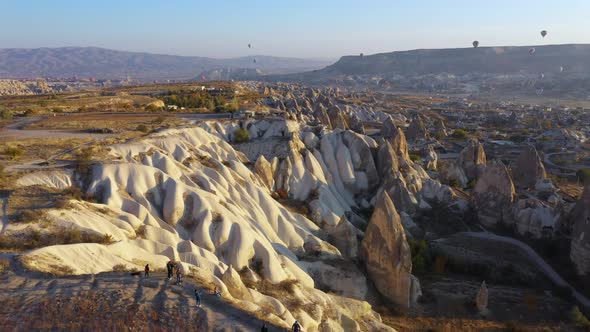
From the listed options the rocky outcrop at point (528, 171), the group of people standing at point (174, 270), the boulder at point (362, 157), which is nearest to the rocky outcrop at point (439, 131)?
the rocky outcrop at point (528, 171)

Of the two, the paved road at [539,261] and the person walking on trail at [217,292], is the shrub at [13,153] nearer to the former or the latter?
the person walking on trail at [217,292]

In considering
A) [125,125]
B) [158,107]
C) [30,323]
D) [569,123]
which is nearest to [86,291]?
[30,323]

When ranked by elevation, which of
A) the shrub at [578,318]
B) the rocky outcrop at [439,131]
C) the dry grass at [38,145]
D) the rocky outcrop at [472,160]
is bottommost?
the shrub at [578,318]

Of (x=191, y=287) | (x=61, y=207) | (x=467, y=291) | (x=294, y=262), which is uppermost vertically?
(x=61, y=207)

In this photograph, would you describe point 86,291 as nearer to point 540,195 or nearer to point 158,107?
point 540,195

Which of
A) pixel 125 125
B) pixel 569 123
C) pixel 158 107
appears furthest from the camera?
pixel 569 123

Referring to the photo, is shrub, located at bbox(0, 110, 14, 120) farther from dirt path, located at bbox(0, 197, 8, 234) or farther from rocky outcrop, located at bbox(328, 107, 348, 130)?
rocky outcrop, located at bbox(328, 107, 348, 130)
